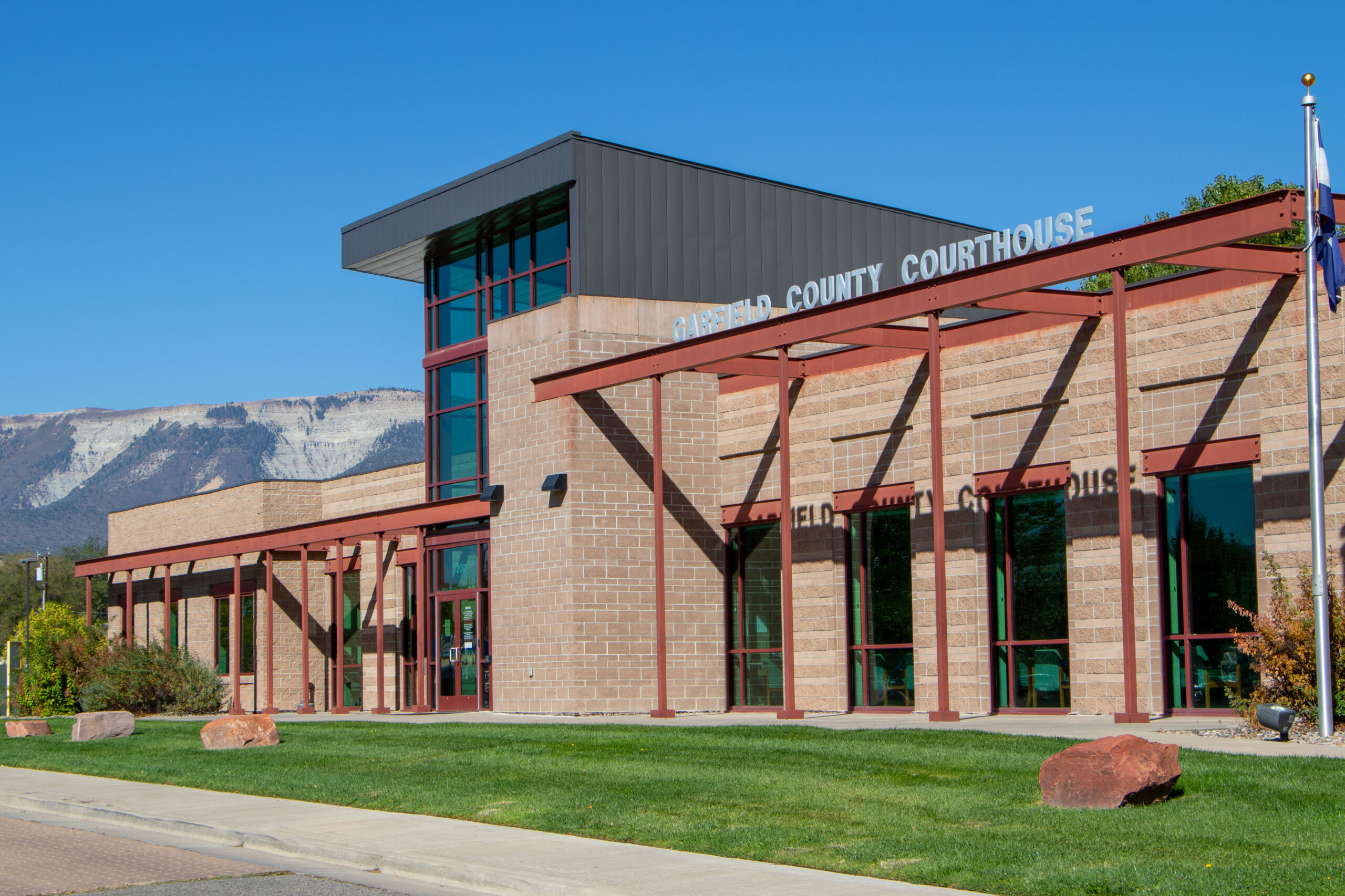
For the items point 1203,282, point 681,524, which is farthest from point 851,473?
point 1203,282

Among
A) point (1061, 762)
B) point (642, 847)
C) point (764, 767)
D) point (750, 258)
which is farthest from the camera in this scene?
point (750, 258)

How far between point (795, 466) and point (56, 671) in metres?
27.2

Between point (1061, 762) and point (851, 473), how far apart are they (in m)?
14.0

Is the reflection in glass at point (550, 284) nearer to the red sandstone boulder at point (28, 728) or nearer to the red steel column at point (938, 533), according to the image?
the red steel column at point (938, 533)

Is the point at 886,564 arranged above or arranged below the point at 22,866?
above

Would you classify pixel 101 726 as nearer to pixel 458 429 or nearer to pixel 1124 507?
pixel 458 429

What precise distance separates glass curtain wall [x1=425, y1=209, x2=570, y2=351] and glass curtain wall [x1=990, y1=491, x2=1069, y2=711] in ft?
37.7

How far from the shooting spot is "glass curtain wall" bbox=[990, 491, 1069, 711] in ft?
74.6

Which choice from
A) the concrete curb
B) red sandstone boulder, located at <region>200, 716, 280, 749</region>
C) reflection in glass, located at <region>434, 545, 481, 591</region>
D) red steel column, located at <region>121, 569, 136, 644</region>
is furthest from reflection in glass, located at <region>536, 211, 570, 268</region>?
red steel column, located at <region>121, 569, 136, 644</region>

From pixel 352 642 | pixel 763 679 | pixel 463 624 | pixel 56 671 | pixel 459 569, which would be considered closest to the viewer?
pixel 763 679

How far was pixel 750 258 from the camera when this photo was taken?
106 feet

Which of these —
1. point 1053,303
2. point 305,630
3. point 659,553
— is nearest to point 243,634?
point 305,630

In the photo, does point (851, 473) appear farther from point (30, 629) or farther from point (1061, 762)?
point (30, 629)

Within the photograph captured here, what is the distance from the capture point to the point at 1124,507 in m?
18.6
